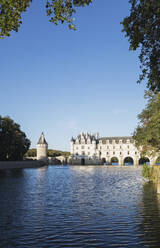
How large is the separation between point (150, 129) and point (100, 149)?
112 m

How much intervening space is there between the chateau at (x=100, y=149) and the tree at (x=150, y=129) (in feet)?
331

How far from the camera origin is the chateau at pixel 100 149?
13088 cm

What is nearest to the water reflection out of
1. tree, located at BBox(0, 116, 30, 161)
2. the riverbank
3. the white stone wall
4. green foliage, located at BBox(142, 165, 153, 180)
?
green foliage, located at BBox(142, 165, 153, 180)

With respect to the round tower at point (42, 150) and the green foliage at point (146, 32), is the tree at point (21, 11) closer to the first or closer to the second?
the green foliage at point (146, 32)

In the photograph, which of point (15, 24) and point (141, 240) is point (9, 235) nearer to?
point (141, 240)

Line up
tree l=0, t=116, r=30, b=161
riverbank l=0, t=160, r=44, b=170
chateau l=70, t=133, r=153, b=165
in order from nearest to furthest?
riverbank l=0, t=160, r=44, b=170 → tree l=0, t=116, r=30, b=161 → chateau l=70, t=133, r=153, b=165

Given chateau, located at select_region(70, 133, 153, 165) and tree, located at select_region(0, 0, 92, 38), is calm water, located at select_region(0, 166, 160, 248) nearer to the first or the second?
tree, located at select_region(0, 0, 92, 38)

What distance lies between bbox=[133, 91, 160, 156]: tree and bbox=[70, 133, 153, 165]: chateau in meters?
101

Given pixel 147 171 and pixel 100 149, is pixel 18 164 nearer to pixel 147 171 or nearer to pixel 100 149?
pixel 100 149

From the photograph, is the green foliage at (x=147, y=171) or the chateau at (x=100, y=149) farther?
the chateau at (x=100, y=149)

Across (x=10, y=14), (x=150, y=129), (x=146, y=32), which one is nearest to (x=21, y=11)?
(x=10, y=14)

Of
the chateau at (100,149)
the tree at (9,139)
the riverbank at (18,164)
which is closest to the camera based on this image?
the riverbank at (18,164)

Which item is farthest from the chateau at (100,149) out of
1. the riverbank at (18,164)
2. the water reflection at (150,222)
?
the water reflection at (150,222)

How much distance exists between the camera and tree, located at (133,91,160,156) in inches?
1021
